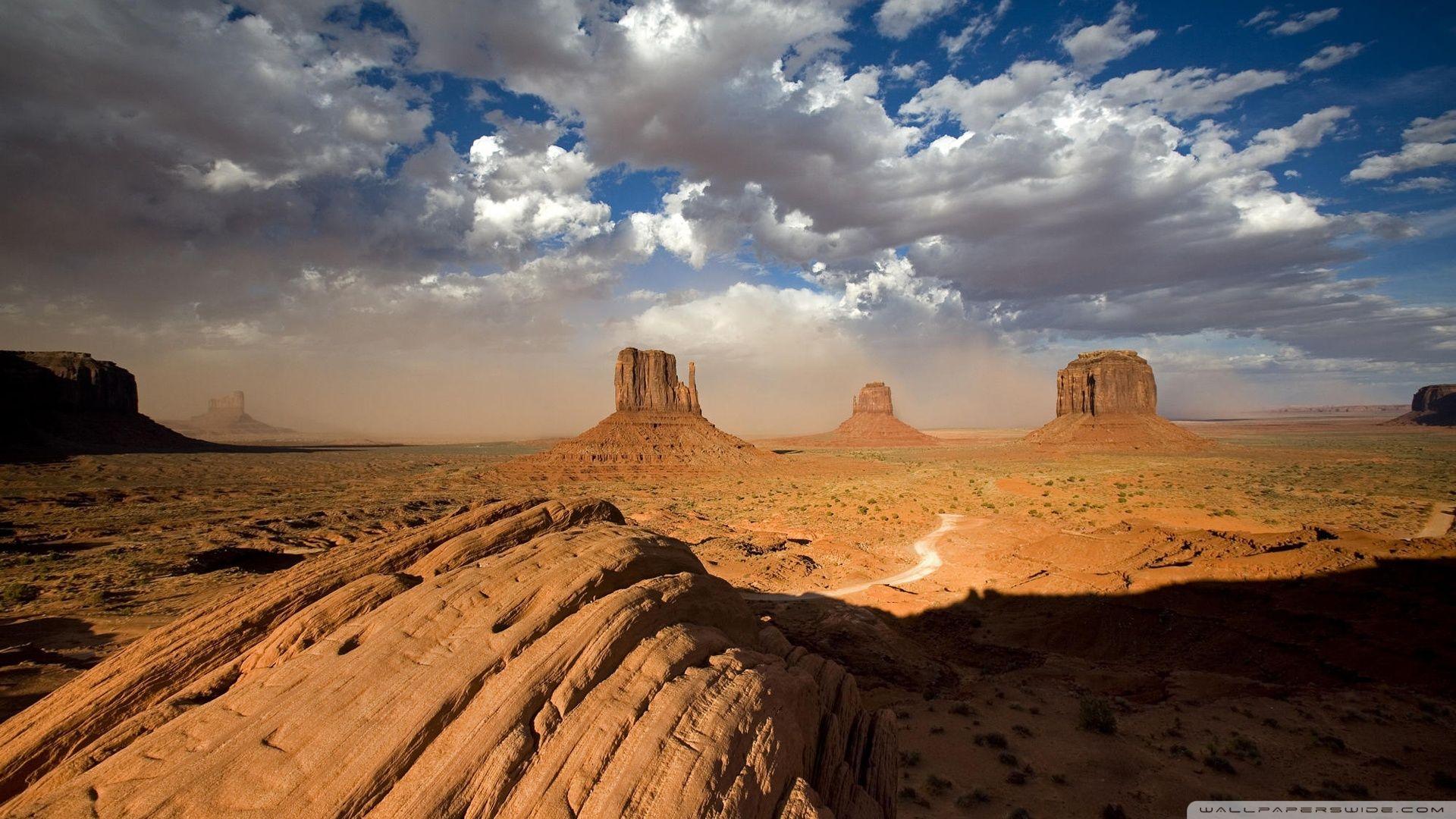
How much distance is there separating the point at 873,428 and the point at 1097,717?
163254 millimetres

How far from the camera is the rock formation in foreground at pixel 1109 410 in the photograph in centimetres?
10619

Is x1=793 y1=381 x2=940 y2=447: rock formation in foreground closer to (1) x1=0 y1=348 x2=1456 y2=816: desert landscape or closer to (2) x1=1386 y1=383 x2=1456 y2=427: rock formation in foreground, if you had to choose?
(1) x1=0 y1=348 x2=1456 y2=816: desert landscape

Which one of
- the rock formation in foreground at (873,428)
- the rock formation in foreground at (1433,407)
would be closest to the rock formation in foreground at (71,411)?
the rock formation in foreground at (873,428)

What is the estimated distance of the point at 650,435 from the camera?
295 ft

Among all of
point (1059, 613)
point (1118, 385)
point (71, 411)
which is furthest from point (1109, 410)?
point (71, 411)

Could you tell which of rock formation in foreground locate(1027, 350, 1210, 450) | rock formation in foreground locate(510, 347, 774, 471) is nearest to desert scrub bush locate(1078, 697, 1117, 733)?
rock formation in foreground locate(510, 347, 774, 471)

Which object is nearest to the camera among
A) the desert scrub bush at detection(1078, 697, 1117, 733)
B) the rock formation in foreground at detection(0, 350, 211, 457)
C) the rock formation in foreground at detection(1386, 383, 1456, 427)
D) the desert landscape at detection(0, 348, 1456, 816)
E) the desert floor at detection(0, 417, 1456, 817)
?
the desert landscape at detection(0, 348, 1456, 816)

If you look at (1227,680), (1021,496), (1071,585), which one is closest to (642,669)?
(1227,680)

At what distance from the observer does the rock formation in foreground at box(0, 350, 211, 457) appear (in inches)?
3506

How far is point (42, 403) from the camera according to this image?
101 m

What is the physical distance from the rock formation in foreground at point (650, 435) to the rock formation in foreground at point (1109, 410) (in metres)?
66.9

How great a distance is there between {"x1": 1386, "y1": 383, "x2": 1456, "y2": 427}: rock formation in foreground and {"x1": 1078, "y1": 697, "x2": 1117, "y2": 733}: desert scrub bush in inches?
9290

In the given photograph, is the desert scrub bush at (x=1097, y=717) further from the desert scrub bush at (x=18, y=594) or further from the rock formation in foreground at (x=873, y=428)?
the rock formation in foreground at (x=873, y=428)

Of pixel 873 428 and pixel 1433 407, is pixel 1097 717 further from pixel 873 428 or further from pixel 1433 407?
pixel 1433 407
